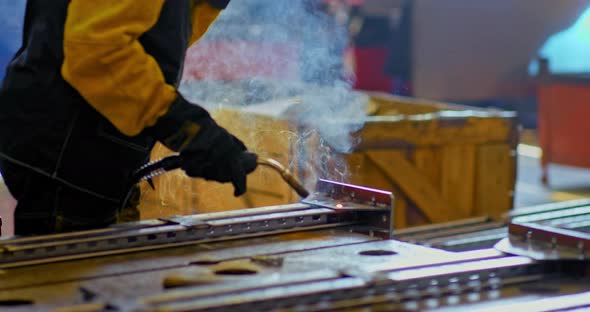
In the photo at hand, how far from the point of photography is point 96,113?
7.33 feet

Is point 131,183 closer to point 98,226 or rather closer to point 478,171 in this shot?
point 98,226

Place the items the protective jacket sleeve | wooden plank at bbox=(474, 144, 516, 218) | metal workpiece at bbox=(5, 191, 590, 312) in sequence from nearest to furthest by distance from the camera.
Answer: metal workpiece at bbox=(5, 191, 590, 312) < the protective jacket sleeve < wooden plank at bbox=(474, 144, 516, 218)

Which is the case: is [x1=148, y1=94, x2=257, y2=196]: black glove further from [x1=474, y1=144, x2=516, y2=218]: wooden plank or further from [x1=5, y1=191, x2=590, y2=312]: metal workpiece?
[x1=474, y1=144, x2=516, y2=218]: wooden plank

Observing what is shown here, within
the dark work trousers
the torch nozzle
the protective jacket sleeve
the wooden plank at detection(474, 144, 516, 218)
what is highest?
the protective jacket sleeve

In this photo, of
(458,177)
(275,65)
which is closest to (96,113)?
(275,65)

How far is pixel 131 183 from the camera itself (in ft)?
7.93

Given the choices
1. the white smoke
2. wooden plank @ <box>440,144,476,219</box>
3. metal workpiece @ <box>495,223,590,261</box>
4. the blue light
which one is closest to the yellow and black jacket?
metal workpiece @ <box>495,223,590,261</box>

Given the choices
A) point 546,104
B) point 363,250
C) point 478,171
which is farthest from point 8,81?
point 546,104

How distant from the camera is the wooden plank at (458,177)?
16.7 ft

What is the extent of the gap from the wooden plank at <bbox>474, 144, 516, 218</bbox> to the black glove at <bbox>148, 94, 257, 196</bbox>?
3.25 m

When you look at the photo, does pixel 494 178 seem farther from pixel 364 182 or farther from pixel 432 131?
pixel 364 182

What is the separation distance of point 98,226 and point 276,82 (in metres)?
2.83

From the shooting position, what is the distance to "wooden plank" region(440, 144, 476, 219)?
508 cm

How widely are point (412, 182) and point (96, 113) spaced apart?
9.57 ft
